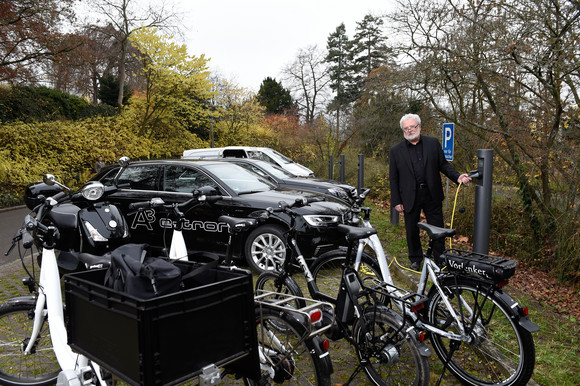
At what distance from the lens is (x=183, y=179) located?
647 cm

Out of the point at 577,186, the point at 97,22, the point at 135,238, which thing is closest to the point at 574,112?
the point at 577,186

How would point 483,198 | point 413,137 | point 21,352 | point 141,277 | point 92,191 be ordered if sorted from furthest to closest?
point 413,137 < point 483,198 < point 92,191 < point 21,352 < point 141,277

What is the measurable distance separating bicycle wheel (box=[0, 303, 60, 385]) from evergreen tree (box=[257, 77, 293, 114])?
45665mm

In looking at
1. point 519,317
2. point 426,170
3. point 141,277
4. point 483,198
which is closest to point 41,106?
point 426,170

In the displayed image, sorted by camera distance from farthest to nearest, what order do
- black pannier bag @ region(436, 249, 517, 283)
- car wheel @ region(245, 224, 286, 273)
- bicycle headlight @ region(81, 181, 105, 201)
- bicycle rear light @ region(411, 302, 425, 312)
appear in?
car wheel @ region(245, 224, 286, 273), bicycle headlight @ region(81, 181, 105, 201), bicycle rear light @ region(411, 302, 425, 312), black pannier bag @ region(436, 249, 517, 283)

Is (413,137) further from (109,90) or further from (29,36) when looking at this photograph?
(109,90)

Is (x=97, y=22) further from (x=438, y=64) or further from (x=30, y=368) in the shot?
(x=30, y=368)

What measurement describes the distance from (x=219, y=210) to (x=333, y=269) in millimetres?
2669

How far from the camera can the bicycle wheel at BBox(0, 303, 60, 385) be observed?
115 inches

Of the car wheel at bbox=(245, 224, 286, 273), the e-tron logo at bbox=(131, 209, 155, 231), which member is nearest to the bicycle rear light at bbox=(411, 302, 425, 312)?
the car wheel at bbox=(245, 224, 286, 273)

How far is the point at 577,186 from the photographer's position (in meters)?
5.37

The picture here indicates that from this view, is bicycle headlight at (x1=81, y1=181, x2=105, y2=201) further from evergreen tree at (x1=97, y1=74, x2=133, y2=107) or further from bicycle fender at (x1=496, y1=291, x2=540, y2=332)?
evergreen tree at (x1=97, y1=74, x2=133, y2=107)

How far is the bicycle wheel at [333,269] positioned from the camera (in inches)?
143

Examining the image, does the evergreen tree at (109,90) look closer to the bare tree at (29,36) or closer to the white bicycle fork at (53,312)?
the bare tree at (29,36)
